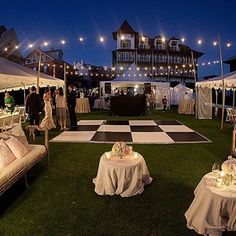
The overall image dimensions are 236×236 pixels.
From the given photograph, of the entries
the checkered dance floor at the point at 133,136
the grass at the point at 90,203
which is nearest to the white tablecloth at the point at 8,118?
the checkered dance floor at the point at 133,136

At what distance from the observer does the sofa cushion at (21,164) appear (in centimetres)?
431

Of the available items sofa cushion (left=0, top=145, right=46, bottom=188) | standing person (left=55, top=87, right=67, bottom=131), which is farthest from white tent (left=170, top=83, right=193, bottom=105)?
sofa cushion (left=0, top=145, right=46, bottom=188)

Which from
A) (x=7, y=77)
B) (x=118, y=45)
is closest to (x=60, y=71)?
(x=118, y=45)

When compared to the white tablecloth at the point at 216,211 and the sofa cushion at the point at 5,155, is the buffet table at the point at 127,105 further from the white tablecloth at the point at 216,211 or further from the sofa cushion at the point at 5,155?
the white tablecloth at the point at 216,211

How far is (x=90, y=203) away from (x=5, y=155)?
1.69m

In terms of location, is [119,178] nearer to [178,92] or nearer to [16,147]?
[16,147]

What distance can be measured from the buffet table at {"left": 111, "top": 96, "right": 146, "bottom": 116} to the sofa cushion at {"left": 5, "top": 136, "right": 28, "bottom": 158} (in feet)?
43.2

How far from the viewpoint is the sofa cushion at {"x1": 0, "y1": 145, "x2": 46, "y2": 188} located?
14.1 feet

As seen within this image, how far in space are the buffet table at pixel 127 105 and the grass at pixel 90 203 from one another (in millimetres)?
11269

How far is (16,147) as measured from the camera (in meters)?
5.33

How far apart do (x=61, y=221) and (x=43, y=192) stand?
1.21 metres

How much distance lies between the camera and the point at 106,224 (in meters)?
3.84

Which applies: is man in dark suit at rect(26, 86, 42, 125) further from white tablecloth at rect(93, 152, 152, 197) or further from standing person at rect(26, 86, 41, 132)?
white tablecloth at rect(93, 152, 152, 197)

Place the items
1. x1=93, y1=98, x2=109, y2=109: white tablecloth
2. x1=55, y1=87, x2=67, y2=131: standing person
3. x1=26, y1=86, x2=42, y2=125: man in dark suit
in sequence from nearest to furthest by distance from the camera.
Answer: x1=26, y1=86, x2=42, y2=125: man in dark suit < x1=55, y1=87, x2=67, y2=131: standing person < x1=93, y1=98, x2=109, y2=109: white tablecloth
